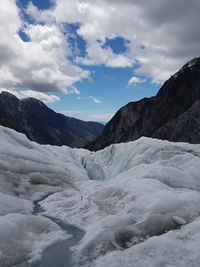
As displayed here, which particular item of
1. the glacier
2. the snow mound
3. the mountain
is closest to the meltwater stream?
the glacier

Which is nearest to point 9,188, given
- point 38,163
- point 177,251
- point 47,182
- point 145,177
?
point 47,182

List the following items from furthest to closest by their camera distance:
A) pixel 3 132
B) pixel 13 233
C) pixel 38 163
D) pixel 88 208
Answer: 1. pixel 3 132
2. pixel 38 163
3. pixel 88 208
4. pixel 13 233

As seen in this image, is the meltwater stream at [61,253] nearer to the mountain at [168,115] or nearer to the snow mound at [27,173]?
the snow mound at [27,173]

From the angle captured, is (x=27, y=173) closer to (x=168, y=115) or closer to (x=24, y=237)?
(x=24, y=237)

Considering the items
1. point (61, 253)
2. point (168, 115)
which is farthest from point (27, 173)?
point (168, 115)

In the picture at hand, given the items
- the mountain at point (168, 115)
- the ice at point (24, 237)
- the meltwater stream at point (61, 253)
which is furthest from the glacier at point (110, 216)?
the mountain at point (168, 115)

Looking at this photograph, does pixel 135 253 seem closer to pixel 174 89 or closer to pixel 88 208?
pixel 88 208

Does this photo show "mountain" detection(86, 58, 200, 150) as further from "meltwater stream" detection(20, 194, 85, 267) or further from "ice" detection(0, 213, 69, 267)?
"ice" detection(0, 213, 69, 267)
